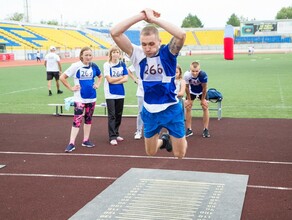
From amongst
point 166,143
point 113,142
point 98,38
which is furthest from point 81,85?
point 98,38

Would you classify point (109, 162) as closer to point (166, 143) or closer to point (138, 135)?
point (166, 143)

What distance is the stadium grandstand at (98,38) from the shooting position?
6209 centimetres

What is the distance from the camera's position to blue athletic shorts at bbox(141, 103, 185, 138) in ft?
18.0

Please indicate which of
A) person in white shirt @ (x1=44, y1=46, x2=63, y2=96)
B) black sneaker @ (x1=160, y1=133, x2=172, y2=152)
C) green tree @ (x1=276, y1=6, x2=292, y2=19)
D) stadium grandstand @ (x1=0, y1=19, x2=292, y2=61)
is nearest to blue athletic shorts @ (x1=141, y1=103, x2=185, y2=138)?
black sneaker @ (x1=160, y1=133, x2=172, y2=152)

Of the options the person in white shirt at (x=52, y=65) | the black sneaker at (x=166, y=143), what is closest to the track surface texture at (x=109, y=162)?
the black sneaker at (x=166, y=143)

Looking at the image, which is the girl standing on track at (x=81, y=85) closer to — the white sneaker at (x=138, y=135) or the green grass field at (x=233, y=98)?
the white sneaker at (x=138, y=135)

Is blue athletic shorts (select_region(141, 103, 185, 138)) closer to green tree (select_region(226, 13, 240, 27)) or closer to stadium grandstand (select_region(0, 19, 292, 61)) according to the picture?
stadium grandstand (select_region(0, 19, 292, 61))

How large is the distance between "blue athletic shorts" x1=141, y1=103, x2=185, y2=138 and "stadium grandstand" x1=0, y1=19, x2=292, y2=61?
52.6 meters

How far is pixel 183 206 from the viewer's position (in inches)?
206

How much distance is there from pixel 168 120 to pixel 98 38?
84855 millimetres

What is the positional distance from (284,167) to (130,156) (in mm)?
2730

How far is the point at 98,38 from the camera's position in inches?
3479

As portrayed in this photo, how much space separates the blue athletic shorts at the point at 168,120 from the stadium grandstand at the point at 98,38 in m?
52.6

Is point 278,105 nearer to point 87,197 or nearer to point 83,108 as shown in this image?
point 83,108
